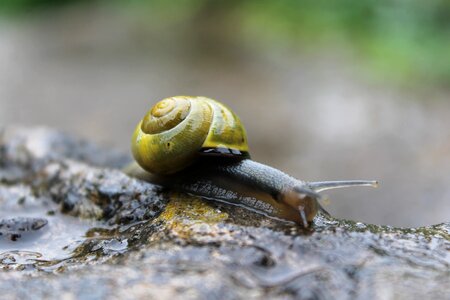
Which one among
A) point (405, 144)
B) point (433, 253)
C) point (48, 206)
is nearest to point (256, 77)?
point (405, 144)

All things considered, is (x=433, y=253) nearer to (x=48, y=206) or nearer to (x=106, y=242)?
(x=106, y=242)

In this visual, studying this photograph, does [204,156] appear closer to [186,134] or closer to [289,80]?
[186,134]

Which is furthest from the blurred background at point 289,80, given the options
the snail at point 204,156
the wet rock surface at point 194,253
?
the wet rock surface at point 194,253

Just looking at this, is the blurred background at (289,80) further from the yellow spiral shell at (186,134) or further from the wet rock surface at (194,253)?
the wet rock surface at (194,253)

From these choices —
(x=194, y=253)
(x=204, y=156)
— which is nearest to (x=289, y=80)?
(x=204, y=156)

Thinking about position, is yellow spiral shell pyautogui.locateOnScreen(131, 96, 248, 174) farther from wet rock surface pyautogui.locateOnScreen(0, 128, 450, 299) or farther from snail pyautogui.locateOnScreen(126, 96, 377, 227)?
wet rock surface pyautogui.locateOnScreen(0, 128, 450, 299)

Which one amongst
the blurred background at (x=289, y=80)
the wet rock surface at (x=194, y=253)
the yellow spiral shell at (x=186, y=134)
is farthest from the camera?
the blurred background at (x=289, y=80)
